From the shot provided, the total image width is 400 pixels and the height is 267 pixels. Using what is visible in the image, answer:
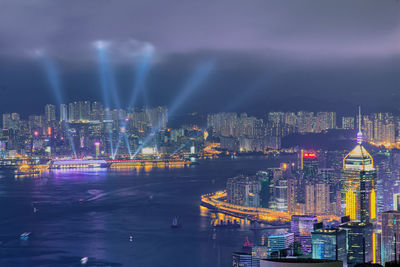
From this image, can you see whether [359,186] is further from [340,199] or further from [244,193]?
[244,193]

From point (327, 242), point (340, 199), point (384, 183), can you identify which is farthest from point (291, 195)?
point (327, 242)

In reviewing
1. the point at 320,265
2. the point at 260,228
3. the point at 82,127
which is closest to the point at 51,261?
the point at 260,228

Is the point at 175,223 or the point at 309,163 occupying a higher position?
the point at 309,163

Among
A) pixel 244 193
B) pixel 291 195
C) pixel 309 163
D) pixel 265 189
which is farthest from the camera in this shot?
pixel 309 163

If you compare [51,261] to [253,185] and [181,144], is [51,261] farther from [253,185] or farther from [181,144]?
[181,144]

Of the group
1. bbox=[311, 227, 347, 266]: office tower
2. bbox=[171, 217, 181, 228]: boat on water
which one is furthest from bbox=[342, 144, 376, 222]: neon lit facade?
bbox=[171, 217, 181, 228]: boat on water

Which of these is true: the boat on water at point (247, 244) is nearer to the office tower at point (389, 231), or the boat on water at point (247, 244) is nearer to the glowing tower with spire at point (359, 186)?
the office tower at point (389, 231)

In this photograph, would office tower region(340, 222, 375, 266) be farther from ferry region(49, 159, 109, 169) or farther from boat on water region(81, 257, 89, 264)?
ferry region(49, 159, 109, 169)
